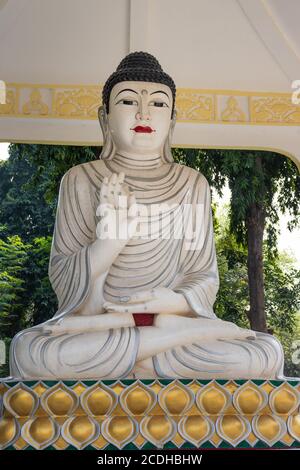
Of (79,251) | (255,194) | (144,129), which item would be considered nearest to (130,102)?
(144,129)

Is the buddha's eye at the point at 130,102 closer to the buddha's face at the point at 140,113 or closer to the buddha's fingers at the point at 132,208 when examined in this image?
the buddha's face at the point at 140,113

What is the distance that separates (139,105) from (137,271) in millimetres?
865

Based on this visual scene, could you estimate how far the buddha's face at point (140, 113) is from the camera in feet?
13.3

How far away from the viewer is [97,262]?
140 inches

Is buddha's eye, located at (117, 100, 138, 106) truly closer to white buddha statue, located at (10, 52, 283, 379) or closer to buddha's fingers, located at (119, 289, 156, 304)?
white buddha statue, located at (10, 52, 283, 379)

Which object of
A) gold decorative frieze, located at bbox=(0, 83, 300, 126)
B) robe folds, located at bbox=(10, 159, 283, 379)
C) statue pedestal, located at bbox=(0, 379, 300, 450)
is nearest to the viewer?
statue pedestal, located at bbox=(0, 379, 300, 450)

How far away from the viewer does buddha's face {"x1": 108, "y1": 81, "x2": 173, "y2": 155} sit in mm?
4051

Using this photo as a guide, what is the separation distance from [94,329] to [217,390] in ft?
1.97

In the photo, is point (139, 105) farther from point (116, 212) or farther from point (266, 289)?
point (266, 289)

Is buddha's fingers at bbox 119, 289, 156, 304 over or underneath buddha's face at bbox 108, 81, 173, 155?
underneath

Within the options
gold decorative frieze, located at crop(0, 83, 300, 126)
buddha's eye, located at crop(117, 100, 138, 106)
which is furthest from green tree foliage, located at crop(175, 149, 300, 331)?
buddha's eye, located at crop(117, 100, 138, 106)

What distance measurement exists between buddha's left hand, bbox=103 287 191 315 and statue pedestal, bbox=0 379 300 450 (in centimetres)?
41

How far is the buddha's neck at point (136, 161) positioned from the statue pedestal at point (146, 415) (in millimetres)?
1390

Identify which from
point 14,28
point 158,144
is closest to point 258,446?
point 158,144
